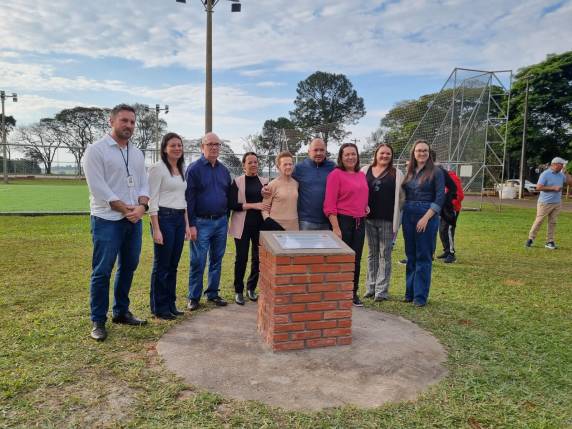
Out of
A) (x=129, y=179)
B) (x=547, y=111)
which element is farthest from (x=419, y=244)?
(x=547, y=111)

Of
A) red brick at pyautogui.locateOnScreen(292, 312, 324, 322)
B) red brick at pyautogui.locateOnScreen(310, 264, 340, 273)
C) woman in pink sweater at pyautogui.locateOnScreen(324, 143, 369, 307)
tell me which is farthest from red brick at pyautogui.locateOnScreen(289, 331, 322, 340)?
woman in pink sweater at pyautogui.locateOnScreen(324, 143, 369, 307)

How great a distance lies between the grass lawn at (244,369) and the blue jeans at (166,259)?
249mm

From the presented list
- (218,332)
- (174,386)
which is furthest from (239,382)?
(218,332)

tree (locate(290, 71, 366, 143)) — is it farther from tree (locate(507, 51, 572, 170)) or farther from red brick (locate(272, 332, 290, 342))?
red brick (locate(272, 332, 290, 342))

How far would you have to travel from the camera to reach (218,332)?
12.2ft

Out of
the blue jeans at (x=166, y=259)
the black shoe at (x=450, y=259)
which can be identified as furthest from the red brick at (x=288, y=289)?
the black shoe at (x=450, y=259)

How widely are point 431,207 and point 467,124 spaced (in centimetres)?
1272

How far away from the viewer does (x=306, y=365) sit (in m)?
3.14

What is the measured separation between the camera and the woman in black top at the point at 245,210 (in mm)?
4617

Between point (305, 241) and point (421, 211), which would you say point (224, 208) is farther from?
point (421, 211)

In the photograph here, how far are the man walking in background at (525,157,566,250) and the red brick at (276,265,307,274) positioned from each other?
23.8 feet

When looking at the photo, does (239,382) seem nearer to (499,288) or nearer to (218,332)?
(218,332)

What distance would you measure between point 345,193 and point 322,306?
1.41 m

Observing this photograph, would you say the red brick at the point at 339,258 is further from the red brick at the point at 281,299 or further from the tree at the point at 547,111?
the tree at the point at 547,111
